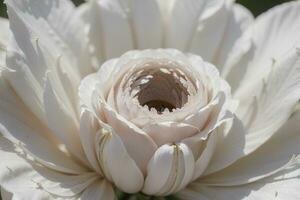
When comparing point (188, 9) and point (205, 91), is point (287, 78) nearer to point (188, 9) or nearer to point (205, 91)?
point (205, 91)

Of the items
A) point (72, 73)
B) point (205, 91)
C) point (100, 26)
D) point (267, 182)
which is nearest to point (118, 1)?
point (100, 26)

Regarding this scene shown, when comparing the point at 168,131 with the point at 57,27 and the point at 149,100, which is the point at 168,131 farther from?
the point at 57,27

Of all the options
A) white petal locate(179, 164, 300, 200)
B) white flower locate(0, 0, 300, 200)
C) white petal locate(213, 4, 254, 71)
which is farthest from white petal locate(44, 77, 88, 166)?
white petal locate(213, 4, 254, 71)

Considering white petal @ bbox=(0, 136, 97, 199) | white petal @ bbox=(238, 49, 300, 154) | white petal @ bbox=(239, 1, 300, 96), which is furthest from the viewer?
white petal @ bbox=(239, 1, 300, 96)

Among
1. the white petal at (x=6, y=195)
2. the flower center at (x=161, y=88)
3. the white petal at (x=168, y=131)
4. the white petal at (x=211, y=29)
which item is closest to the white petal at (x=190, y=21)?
the white petal at (x=211, y=29)

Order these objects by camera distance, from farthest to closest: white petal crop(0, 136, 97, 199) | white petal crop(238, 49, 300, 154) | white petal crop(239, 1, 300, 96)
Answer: white petal crop(239, 1, 300, 96), white petal crop(238, 49, 300, 154), white petal crop(0, 136, 97, 199)

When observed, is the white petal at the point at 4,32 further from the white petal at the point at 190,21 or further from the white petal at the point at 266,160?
the white petal at the point at 266,160

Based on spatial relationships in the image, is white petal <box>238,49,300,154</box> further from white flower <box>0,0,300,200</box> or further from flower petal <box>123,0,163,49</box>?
flower petal <box>123,0,163,49</box>
